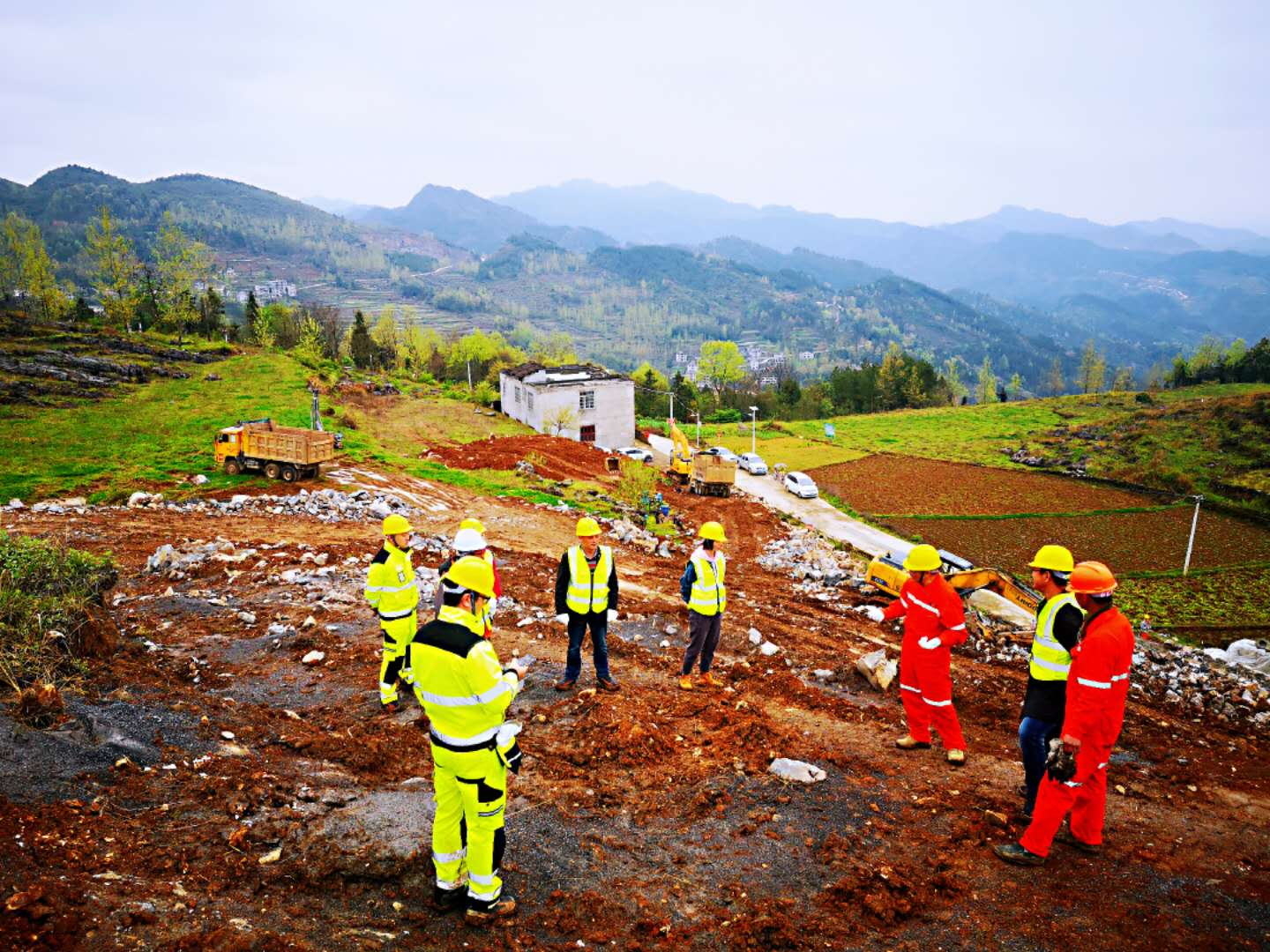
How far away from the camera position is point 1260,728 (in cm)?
945

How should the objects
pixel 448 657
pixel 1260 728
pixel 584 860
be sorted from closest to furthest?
1. pixel 448 657
2. pixel 584 860
3. pixel 1260 728

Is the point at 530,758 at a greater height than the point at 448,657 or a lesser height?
lesser

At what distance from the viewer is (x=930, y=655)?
6.44 m

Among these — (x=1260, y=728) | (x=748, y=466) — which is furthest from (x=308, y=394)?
(x=1260, y=728)

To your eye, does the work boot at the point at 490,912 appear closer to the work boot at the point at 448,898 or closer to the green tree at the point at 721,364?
the work boot at the point at 448,898

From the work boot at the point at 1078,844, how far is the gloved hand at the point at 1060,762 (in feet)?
2.52

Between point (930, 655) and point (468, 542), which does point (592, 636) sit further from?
point (930, 655)

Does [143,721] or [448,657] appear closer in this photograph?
[448,657]

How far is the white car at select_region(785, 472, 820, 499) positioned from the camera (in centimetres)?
3381

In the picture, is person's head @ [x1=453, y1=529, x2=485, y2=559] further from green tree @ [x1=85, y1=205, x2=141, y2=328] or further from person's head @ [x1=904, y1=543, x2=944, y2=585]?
green tree @ [x1=85, y1=205, x2=141, y2=328]

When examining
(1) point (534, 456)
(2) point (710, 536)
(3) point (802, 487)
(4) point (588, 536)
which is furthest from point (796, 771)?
(3) point (802, 487)

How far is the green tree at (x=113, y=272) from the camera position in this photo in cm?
5209

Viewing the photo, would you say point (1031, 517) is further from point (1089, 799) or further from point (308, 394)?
point (308, 394)

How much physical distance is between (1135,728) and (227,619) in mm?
12368
